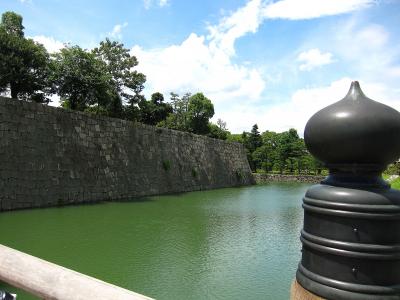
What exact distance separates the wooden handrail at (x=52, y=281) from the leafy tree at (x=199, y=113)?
31.2 meters

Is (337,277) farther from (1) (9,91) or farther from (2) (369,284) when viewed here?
(1) (9,91)

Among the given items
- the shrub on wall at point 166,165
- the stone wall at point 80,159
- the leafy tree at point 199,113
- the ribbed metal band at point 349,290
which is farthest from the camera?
the leafy tree at point 199,113

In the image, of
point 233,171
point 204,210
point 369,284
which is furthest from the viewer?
point 233,171

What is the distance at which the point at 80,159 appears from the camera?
1154cm

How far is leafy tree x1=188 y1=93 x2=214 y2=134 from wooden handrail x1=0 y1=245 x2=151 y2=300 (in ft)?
102

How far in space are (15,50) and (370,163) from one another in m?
14.0

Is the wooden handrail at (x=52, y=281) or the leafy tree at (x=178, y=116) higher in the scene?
the leafy tree at (x=178, y=116)

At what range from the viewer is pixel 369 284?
821 mm

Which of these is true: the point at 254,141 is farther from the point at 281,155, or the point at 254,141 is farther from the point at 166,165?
the point at 166,165

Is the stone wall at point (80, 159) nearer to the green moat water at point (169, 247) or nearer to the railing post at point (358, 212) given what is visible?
the green moat water at point (169, 247)

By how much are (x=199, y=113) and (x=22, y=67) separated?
2122cm

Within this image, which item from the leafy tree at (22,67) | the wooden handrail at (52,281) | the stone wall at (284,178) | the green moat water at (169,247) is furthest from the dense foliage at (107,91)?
the wooden handrail at (52,281)

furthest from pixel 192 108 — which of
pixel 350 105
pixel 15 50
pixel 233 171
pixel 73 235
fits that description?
pixel 350 105

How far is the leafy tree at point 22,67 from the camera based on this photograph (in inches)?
489
